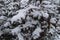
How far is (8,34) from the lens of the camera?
2014mm

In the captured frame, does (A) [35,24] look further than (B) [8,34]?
No

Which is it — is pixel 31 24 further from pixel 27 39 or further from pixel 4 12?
pixel 4 12

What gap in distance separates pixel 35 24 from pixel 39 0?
0.30 metres

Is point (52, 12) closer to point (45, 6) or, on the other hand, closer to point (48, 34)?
point (45, 6)

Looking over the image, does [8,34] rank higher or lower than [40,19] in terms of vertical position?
lower

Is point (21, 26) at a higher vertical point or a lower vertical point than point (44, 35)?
higher

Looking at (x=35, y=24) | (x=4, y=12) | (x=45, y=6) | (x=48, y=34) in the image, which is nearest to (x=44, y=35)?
(x=48, y=34)

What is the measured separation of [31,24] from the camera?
1.85 m

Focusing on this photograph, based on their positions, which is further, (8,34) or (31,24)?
(8,34)

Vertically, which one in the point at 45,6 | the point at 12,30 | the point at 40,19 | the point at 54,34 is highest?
the point at 45,6

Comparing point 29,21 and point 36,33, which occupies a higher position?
point 29,21

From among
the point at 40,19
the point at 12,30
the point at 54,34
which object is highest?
the point at 40,19

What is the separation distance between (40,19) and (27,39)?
0.31 meters

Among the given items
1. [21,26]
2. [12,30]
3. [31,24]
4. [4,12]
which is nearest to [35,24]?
[31,24]
